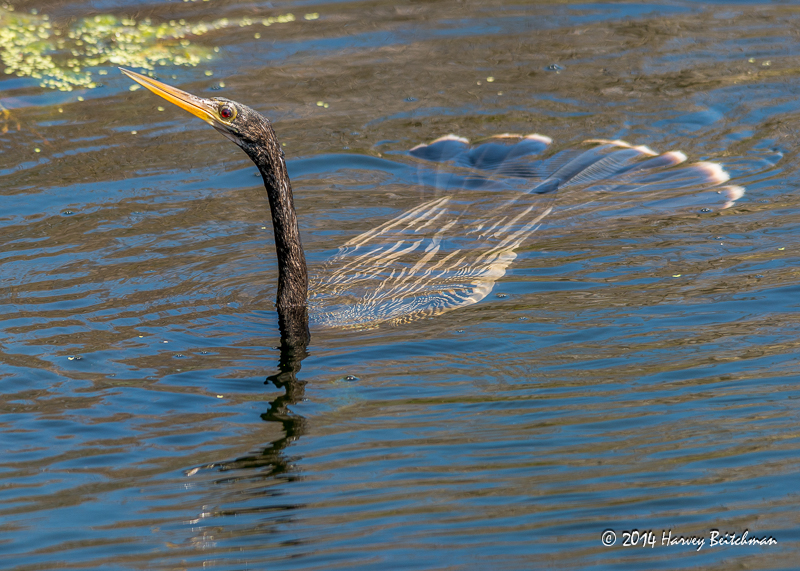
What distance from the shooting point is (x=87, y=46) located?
33.9ft

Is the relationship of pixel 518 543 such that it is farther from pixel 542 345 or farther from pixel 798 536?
pixel 542 345

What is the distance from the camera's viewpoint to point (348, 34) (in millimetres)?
11055

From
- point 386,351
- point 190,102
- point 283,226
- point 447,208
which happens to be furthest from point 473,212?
point 190,102

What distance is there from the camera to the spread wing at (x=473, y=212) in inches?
247

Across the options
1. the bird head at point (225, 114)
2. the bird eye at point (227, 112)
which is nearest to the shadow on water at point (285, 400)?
the bird head at point (225, 114)

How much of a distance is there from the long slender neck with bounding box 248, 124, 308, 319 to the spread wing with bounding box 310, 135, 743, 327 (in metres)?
0.21

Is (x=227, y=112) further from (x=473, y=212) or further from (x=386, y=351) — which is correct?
(x=473, y=212)

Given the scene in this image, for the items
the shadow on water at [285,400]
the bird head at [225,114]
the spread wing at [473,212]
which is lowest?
the shadow on water at [285,400]

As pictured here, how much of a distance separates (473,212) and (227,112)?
2399 mm

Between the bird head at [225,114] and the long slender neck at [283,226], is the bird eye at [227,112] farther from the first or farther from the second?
the long slender neck at [283,226]

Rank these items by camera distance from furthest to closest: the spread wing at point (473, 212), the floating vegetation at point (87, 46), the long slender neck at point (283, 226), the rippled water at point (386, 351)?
the floating vegetation at point (87, 46) → the spread wing at point (473, 212) → the long slender neck at point (283, 226) → the rippled water at point (386, 351)

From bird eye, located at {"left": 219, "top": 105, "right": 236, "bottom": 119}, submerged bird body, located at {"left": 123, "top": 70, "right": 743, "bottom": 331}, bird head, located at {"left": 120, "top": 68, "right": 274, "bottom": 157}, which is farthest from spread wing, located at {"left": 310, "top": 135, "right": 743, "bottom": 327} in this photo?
bird eye, located at {"left": 219, "top": 105, "right": 236, "bottom": 119}

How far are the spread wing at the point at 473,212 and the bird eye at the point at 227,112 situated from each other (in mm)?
1355

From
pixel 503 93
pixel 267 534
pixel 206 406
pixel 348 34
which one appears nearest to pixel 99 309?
pixel 206 406
